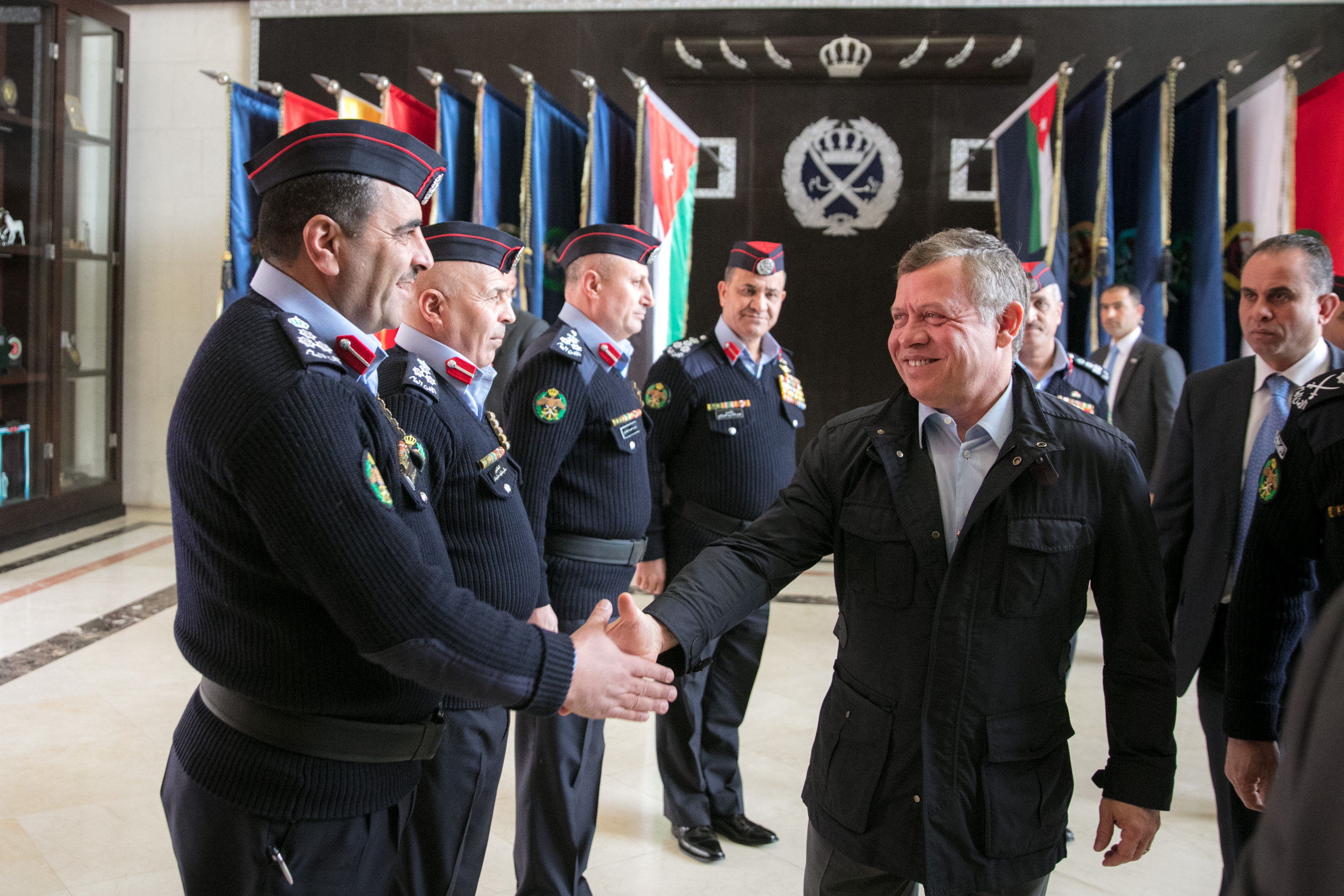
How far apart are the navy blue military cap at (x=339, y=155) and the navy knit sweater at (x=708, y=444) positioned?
155 cm

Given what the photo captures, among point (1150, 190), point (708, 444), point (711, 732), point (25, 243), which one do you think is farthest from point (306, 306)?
point (25, 243)

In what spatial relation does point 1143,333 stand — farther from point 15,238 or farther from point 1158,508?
point 15,238

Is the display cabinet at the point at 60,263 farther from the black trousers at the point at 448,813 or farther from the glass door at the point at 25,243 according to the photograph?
the black trousers at the point at 448,813

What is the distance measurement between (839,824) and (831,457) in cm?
53

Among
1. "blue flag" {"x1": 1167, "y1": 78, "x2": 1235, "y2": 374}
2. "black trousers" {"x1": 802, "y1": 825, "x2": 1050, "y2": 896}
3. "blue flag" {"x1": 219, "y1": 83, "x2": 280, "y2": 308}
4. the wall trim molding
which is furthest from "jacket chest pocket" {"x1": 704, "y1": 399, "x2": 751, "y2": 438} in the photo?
the wall trim molding

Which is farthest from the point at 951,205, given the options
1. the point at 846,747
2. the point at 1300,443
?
the point at 846,747

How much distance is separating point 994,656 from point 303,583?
882 mm

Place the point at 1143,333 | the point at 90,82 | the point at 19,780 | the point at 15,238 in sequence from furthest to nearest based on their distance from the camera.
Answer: the point at 90,82
the point at 15,238
the point at 1143,333
the point at 19,780

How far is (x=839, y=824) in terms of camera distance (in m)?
1.45

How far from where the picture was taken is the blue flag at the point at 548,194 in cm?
479

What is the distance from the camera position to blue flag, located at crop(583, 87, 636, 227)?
478 centimetres

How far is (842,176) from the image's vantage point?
586 centimetres

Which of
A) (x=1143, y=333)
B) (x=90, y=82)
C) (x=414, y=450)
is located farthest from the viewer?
(x=90, y=82)

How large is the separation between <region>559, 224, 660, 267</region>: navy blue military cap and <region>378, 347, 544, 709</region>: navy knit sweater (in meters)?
0.95
